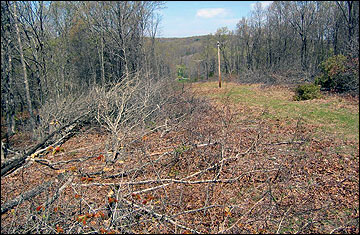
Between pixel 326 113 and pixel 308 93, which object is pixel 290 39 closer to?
pixel 308 93

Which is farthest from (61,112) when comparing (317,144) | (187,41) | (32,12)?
(187,41)

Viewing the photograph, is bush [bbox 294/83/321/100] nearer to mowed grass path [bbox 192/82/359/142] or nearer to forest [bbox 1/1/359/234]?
forest [bbox 1/1/359/234]

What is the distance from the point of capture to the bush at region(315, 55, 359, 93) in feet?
39.7

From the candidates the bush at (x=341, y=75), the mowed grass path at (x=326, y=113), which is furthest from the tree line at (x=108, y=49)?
the mowed grass path at (x=326, y=113)

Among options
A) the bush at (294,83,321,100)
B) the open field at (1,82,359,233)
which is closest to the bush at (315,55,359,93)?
the bush at (294,83,321,100)

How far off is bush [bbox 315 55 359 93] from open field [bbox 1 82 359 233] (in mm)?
3652

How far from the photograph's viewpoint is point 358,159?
18.0 feet

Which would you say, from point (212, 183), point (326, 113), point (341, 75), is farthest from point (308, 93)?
point (212, 183)

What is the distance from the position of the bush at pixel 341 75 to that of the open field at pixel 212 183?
365cm

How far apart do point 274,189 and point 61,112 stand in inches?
257

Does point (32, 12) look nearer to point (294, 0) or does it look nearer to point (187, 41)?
point (294, 0)

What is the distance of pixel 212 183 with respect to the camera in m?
4.39

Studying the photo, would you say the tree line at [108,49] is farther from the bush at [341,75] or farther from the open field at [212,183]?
the open field at [212,183]

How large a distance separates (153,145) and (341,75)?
1087 centimetres
